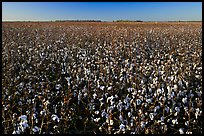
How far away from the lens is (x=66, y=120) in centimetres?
539

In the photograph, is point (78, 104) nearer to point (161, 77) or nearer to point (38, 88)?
point (38, 88)

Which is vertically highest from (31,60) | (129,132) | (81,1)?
(81,1)

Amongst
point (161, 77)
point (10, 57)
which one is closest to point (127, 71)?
point (161, 77)

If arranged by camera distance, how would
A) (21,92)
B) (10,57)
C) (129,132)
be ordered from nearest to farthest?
(129,132) < (21,92) < (10,57)

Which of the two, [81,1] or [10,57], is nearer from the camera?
[81,1]

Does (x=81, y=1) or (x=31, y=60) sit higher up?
(x=81, y=1)

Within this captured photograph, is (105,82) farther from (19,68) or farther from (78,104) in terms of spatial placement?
(19,68)

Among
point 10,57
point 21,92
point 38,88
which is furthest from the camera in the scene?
point 10,57

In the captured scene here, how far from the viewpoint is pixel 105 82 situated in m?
7.41

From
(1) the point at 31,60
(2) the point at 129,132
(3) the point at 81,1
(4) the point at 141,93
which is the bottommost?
(2) the point at 129,132

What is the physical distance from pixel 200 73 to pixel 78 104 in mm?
3417

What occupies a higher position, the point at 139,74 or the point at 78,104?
the point at 139,74

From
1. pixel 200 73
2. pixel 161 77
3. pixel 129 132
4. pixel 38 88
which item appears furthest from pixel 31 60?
pixel 129 132

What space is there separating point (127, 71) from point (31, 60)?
378 cm
